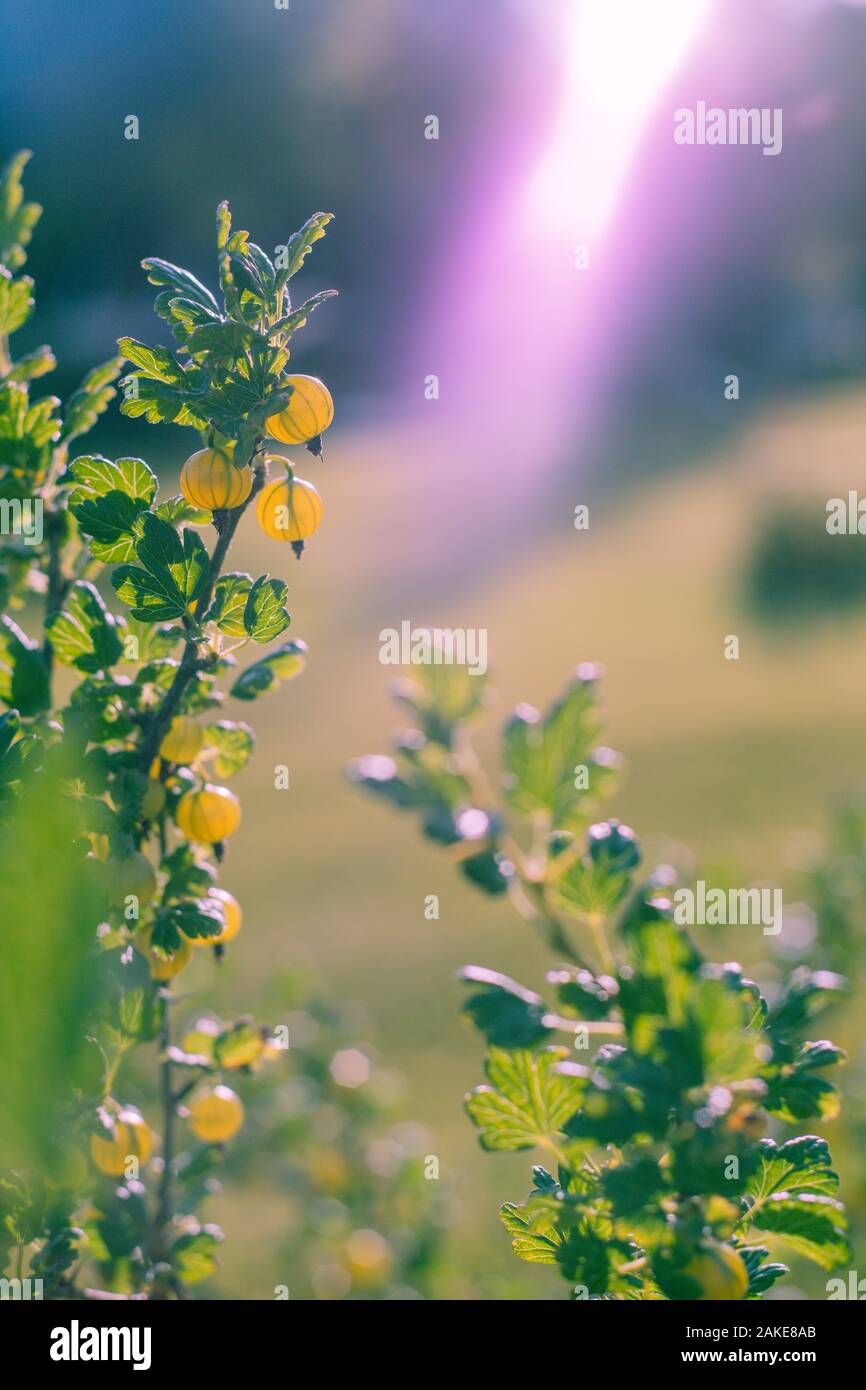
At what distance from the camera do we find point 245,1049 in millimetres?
504

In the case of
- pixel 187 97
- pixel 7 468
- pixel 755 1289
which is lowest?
pixel 755 1289

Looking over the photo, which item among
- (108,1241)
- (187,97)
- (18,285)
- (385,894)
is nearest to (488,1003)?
(108,1241)

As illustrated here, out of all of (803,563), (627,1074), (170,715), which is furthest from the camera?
(803,563)

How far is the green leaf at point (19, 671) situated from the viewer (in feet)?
1.47

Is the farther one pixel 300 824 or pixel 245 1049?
pixel 300 824

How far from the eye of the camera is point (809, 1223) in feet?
1.21

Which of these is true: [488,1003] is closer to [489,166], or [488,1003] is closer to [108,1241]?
[108,1241]

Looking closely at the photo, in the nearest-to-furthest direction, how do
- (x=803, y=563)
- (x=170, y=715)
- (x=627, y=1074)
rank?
(x=627, y=1074)
(x=170, y=715)
(x=803, y=563)

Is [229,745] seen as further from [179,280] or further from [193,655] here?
[179,280]

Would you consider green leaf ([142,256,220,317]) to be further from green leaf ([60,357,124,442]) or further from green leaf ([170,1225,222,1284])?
green leaf ([170,1225,222,1284])

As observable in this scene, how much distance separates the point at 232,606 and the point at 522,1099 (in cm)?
21

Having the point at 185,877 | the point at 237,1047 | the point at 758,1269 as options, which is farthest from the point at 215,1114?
the point at 758,1269

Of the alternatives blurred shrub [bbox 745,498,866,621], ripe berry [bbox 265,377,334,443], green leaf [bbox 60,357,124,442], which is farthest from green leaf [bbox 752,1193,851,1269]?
blurred shrub [bbox 745,498,866,621]
